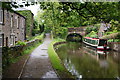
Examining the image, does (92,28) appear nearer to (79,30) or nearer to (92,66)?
(79,30)

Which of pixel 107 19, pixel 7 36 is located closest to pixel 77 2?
pixel 107 19

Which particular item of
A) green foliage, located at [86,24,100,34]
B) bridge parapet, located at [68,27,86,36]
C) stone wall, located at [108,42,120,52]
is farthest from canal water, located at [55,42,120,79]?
bridge parapet, located at [68,27,86,36]

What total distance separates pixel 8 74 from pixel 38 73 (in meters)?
1.56

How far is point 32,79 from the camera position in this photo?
272 inches

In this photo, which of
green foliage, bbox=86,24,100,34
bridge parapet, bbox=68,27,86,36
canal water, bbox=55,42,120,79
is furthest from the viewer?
bridge parapet, bbox=68,27,86,36

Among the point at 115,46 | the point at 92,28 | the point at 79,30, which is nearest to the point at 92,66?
the point at 115,46

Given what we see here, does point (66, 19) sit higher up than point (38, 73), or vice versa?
→ point (66, 19)

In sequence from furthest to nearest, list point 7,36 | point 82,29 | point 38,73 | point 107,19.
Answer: point 82,29, point 7,36, point 38,73, point 107,19

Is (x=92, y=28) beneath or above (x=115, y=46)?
above

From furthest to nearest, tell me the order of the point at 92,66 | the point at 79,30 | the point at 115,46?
the point at 79,30 < the point at 115,46 < the point at 92,66

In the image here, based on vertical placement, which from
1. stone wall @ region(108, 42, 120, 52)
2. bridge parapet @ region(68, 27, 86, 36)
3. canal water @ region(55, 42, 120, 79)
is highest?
bridge parapet @ region(68, 27, 86, 36)

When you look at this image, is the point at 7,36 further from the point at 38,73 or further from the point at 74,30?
the point at 74,30

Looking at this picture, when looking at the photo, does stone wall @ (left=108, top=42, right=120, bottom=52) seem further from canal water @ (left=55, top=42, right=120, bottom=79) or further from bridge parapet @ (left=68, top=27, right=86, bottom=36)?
bridge parapet @ (left=68, top=27, right=86, bottom=36)

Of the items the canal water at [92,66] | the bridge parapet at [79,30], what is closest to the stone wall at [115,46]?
→ the canal water at [92,66]
